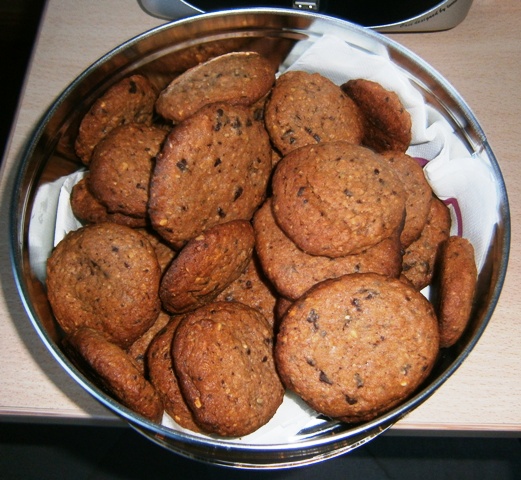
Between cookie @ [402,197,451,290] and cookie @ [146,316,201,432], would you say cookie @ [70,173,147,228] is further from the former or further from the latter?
cookie @ [402,197,451,290]

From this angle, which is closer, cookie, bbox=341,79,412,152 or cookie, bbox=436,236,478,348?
cookie, bbox=436,236,478,348

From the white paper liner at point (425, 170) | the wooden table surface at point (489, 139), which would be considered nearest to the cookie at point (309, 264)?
the white paper liner at point (425, 170)

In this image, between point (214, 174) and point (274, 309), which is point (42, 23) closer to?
point (214, 174)

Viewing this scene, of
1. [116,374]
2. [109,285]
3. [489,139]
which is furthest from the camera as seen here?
[489,139]

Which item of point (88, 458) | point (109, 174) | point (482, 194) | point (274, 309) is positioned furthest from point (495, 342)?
point (88, 458)

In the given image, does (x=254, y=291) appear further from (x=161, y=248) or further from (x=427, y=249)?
(x=427, y=249)

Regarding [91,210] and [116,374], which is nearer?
[116,374]

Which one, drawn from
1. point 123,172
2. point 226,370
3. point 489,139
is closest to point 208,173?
point 123,172

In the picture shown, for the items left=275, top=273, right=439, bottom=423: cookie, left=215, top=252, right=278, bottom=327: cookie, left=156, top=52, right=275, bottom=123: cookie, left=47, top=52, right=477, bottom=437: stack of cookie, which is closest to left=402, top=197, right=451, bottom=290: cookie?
left=47, top=52, right=477, bottom=437: stack of cookie
